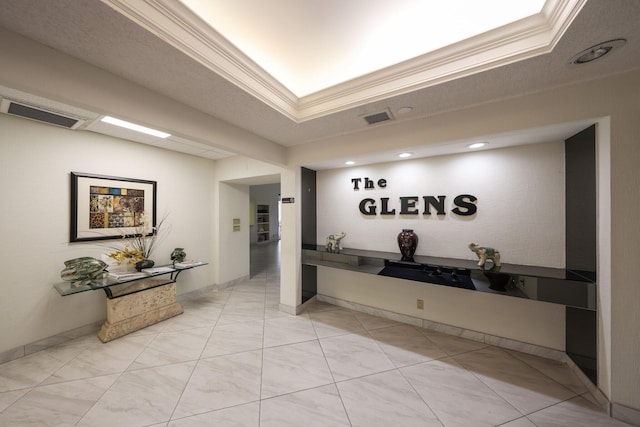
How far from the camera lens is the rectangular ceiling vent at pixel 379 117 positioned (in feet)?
7.28

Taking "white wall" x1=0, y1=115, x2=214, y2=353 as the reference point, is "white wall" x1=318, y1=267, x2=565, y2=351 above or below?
below

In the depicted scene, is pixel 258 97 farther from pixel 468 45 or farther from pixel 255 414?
pixel 255 414

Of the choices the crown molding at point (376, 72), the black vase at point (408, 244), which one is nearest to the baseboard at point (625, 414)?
the black vase at point (408, 244)

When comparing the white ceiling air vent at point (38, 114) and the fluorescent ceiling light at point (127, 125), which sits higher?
the fluorescent ceiling light at point (127, 125)

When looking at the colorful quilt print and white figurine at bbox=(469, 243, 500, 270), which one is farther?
the colorful quilt print

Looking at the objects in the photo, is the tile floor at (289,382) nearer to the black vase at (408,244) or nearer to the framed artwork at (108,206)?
the black vase at (408,244)

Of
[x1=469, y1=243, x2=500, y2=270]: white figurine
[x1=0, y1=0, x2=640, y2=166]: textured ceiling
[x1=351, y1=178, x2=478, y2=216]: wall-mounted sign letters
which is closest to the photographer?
[x1=0, y1=0, x2=640, y2=166]: textured ceiling

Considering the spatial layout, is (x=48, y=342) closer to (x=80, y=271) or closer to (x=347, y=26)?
(x=80, y=271)

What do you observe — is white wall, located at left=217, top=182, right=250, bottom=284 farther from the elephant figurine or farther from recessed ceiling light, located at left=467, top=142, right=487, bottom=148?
recessed ceiling light, located at left=467, top=142, right=487, bottom=148

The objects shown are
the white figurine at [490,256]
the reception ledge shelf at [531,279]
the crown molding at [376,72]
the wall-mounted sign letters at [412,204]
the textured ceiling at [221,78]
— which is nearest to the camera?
the textured ceiling at [221,78]

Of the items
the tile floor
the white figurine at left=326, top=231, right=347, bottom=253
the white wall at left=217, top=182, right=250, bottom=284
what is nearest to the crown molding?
the white figurine at left=326, top=231, right=347, bottom=253

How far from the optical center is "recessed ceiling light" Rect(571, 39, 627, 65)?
1.32 meters

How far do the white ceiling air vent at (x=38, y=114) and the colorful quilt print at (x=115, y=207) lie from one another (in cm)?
84

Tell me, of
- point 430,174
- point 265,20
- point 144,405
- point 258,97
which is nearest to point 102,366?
point 144,405
